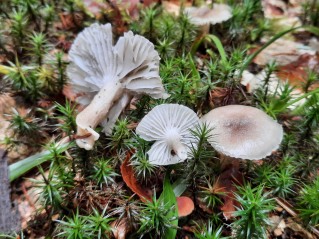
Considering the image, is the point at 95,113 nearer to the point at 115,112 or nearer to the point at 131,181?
the point at 115,112

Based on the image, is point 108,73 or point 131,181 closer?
point 131,181

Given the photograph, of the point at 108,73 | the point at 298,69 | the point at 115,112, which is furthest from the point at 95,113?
the point at 298,69

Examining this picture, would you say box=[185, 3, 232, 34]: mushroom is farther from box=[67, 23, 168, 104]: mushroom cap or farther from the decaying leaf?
box=[67, 23, 168, 104]: mushroom cap

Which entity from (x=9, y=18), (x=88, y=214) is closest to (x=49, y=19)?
(x=9, y=18)

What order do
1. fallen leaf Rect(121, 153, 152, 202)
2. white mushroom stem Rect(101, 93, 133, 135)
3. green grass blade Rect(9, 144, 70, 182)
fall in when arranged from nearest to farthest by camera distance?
fallen leaf Rect(121, 153, 152, 202) → green grass blade Rect(9, 144, 70, 182) → white mushroom stem Rect(101, 93, 133, 135)

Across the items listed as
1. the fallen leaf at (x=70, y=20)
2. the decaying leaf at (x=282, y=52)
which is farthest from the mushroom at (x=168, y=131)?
the fallen leaf at (x=70, y=20)

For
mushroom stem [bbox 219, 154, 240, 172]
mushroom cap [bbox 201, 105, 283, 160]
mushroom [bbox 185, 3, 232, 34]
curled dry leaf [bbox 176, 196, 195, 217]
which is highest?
mushroom [bbox 185, 3, 232, 34]

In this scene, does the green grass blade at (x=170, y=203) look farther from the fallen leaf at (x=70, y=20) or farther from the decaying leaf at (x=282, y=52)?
the fallen leaf at (x=70, y=20)

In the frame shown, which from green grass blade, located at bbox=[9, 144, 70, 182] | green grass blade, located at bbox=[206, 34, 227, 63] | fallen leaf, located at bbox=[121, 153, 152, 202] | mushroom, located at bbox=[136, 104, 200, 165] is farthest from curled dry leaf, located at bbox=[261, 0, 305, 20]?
green grass blade, located at bbox=[9, 144, 70, 182]
